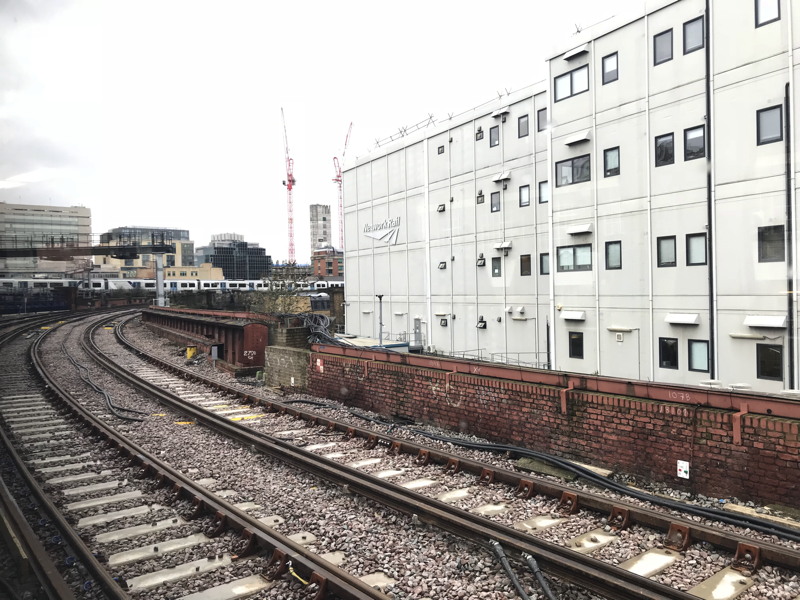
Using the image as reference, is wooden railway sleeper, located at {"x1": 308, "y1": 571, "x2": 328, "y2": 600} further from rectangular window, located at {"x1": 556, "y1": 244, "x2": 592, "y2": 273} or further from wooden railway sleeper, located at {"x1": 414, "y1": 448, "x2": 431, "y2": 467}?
rectangular window, located at {"x1": 556, "y1": 244, "x2": 592, "y2": 273}

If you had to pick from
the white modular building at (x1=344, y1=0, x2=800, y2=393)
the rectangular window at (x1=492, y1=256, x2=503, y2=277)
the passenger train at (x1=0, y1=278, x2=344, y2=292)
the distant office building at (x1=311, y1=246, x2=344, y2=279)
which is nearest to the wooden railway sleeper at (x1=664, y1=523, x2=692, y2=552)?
the white modular building at (x1=344, y1=0, x2=800, y2=393)

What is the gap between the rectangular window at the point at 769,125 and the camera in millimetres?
11680

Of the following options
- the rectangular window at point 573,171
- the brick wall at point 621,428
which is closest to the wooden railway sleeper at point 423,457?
the brick wall at point 621,428

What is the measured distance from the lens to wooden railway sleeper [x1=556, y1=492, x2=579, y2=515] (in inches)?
284

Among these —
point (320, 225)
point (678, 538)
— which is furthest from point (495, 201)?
point (320, 225)

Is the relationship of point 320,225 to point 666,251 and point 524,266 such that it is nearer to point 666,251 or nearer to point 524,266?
point 524,266

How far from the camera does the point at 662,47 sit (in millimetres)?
13859

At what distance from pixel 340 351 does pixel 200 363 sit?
425 inches

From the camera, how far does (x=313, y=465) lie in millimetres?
9234

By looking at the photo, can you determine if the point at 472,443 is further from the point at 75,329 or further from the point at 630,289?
the point at 75,329

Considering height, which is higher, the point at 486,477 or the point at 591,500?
the point at 591,500

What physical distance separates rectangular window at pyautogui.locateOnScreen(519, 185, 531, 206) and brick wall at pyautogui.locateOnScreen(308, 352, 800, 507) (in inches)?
362

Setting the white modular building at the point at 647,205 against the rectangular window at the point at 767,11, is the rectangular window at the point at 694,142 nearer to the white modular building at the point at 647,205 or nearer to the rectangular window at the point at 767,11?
the white modular building at the point at 647,205

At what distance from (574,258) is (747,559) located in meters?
11.4
